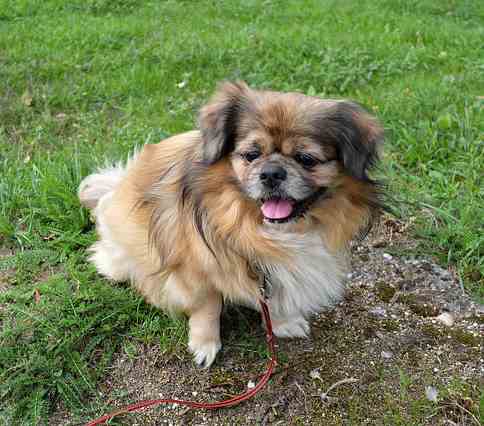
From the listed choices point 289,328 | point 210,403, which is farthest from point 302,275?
point 210,403

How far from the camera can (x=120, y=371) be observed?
2553mm

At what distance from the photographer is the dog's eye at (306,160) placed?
2.08m

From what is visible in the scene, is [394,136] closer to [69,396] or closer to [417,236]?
[417,236]

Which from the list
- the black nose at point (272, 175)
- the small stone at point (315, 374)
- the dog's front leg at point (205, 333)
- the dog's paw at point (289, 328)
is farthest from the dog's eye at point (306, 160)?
the small stone at point (315, 374)

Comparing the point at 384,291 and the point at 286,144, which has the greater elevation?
the point at 286,144

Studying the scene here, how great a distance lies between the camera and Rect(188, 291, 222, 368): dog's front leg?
256 cm

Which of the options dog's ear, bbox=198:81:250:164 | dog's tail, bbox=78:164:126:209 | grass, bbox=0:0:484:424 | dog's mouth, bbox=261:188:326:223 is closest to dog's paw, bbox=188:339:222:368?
grass, bbox=0:0:484:424

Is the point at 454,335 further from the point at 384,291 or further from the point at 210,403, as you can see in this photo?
the point at 210,403

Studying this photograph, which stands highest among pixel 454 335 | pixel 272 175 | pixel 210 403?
pixel 272 175

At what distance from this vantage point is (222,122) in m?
2.12

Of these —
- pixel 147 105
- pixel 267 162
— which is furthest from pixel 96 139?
pixel 267 162

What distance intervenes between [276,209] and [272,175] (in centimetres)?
19

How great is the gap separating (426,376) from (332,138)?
4.12ft

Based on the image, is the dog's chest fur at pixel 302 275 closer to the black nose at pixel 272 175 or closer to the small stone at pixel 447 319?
the black nose at pixel 272 175
